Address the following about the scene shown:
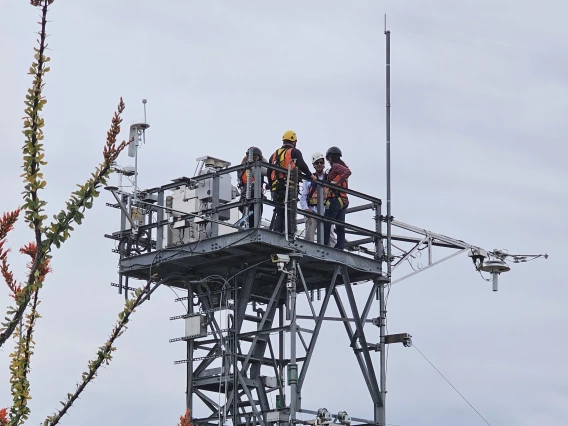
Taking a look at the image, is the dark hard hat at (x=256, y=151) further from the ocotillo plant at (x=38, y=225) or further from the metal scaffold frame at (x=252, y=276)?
the ocotillo plant at (x=38, y=225)

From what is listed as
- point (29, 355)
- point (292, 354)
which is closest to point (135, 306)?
point (29, 355)

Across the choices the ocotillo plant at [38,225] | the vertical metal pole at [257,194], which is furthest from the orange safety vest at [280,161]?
the ocotillo plant at [38,225]

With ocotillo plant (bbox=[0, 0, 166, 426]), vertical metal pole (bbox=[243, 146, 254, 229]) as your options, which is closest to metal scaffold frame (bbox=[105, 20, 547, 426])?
vertical metal pole (bbox=[243, 146, 254, 229])

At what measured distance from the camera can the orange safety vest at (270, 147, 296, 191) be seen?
27344mm

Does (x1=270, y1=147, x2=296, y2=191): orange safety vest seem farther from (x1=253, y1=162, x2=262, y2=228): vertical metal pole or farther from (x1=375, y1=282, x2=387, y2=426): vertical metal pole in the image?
(x1=375, y1=282, x2=387, y2=426): vertical metal pole

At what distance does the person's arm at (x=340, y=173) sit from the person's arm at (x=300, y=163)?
1470 millimetres

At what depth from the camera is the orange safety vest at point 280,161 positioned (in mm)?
27344

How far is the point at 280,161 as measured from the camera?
27.5m

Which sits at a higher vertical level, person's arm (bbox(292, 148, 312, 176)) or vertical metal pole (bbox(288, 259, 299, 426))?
person's arm (bbox(292, 148, 312, 176))

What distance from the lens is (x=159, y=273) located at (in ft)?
95.5

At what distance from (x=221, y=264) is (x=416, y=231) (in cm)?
539

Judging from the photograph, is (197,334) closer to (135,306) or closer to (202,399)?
(202,399)

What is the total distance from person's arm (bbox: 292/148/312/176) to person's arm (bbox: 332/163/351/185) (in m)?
1.47

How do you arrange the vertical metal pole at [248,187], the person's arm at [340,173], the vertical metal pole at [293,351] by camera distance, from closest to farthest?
the vertical metal pole at [248,187]
the vertical metal pole at [293,351]
the person's arm at [340,173]
